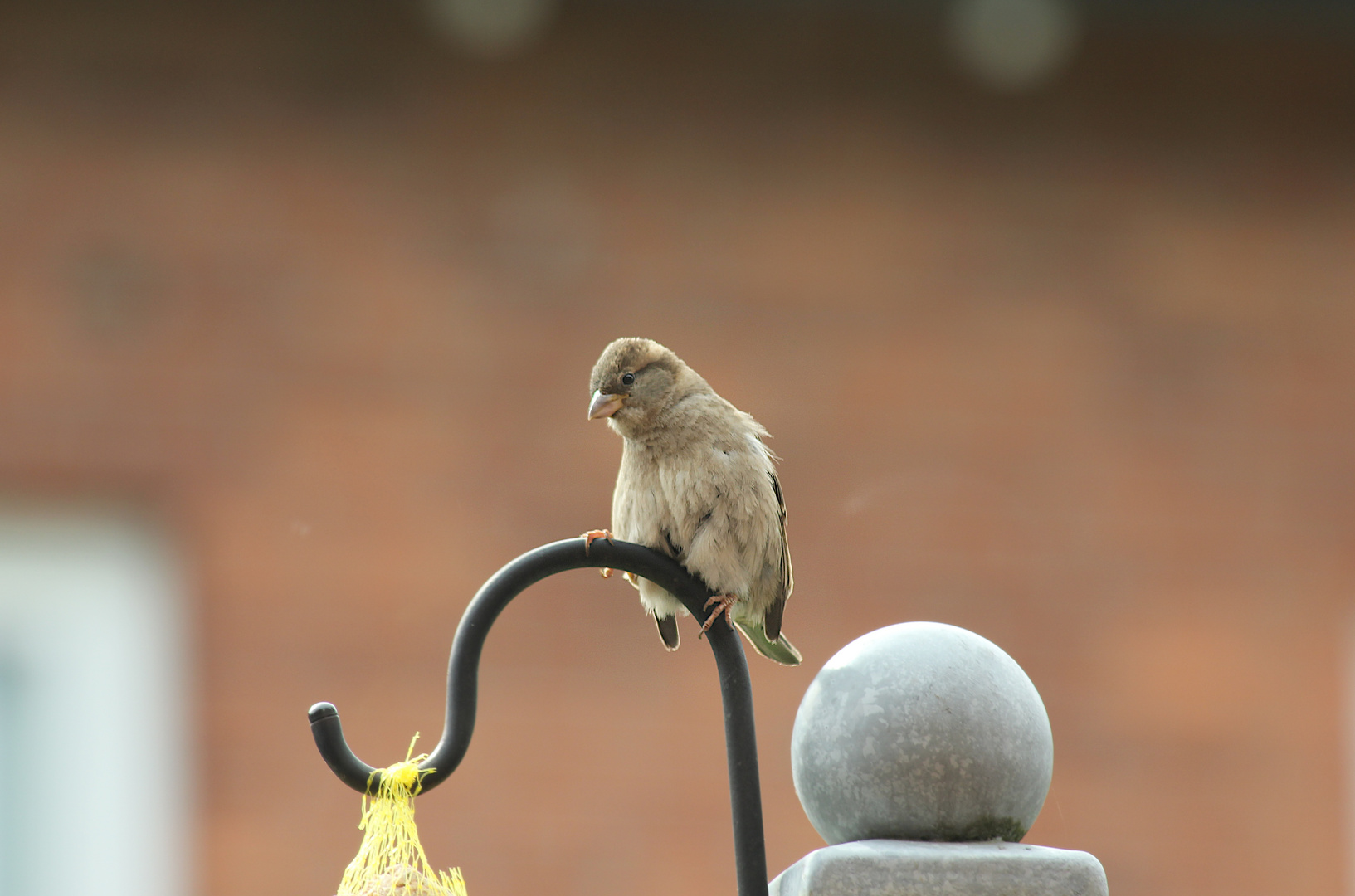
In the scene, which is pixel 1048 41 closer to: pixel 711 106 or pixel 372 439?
pixel 711 106

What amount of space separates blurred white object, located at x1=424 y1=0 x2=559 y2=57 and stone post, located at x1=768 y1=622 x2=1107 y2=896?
4844 millimetres

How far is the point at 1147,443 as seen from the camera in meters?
6.28

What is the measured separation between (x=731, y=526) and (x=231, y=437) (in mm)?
3546

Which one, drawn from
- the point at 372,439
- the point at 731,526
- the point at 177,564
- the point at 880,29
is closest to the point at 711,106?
the point at 880,29

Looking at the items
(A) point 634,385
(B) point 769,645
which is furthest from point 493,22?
(B) point 769,645

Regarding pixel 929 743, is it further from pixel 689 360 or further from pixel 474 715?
pixel 689 360

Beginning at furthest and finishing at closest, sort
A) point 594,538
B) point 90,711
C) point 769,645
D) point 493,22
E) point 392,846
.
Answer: point 493,22
point 90,711
point 769,645
point 594,538
point 392,846

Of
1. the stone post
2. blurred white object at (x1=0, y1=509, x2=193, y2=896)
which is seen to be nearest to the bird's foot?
the stone post

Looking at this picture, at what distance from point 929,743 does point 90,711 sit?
451 centimetres

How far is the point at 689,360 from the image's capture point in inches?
238

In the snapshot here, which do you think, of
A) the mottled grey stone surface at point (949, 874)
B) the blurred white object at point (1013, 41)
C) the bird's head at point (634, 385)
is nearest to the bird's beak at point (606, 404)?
the bird's head at point (634, 385)

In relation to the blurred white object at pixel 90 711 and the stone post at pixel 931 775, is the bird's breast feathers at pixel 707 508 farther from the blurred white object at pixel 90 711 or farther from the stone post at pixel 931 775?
the blurred white object at pixel 90 711

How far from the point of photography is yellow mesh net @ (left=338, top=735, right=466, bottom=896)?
188 centimetres

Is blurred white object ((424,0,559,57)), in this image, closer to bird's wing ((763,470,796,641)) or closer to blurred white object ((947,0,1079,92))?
blurred white object ((947,0,1079,92))
